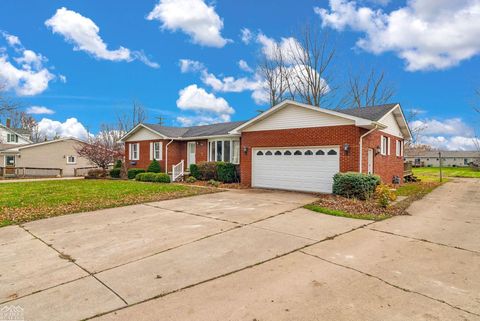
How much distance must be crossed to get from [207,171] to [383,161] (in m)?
10.4

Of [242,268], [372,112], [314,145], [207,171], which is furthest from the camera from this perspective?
[207,171]

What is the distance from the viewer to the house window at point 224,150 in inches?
742

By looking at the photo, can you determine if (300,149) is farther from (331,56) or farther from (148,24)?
(331,56)

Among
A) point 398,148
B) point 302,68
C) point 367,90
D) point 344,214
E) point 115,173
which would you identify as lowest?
point 344,214

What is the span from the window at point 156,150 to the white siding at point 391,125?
15583 millimetres

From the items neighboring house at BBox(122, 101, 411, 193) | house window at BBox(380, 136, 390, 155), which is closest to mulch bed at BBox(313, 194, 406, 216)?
neighboring house at BBox(122, 101, 411, 193)

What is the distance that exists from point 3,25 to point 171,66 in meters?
11.2

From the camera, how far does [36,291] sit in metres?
3.69

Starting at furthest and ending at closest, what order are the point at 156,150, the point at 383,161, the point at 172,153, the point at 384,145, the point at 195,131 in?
1. the point at 195,131
2. the point at 156,150
3. the point at 172,153
4. the point at 384,145
5. the point at 383,161

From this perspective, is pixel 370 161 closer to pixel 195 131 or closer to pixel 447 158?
pixel 195 131

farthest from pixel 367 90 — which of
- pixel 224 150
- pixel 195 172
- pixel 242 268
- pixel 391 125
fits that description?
pixel 242 268

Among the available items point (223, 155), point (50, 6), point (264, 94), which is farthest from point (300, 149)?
point (264, 94)

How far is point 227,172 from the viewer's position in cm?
1731

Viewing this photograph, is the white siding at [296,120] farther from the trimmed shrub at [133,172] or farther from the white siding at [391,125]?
the trimmed shrub at [133,172]
